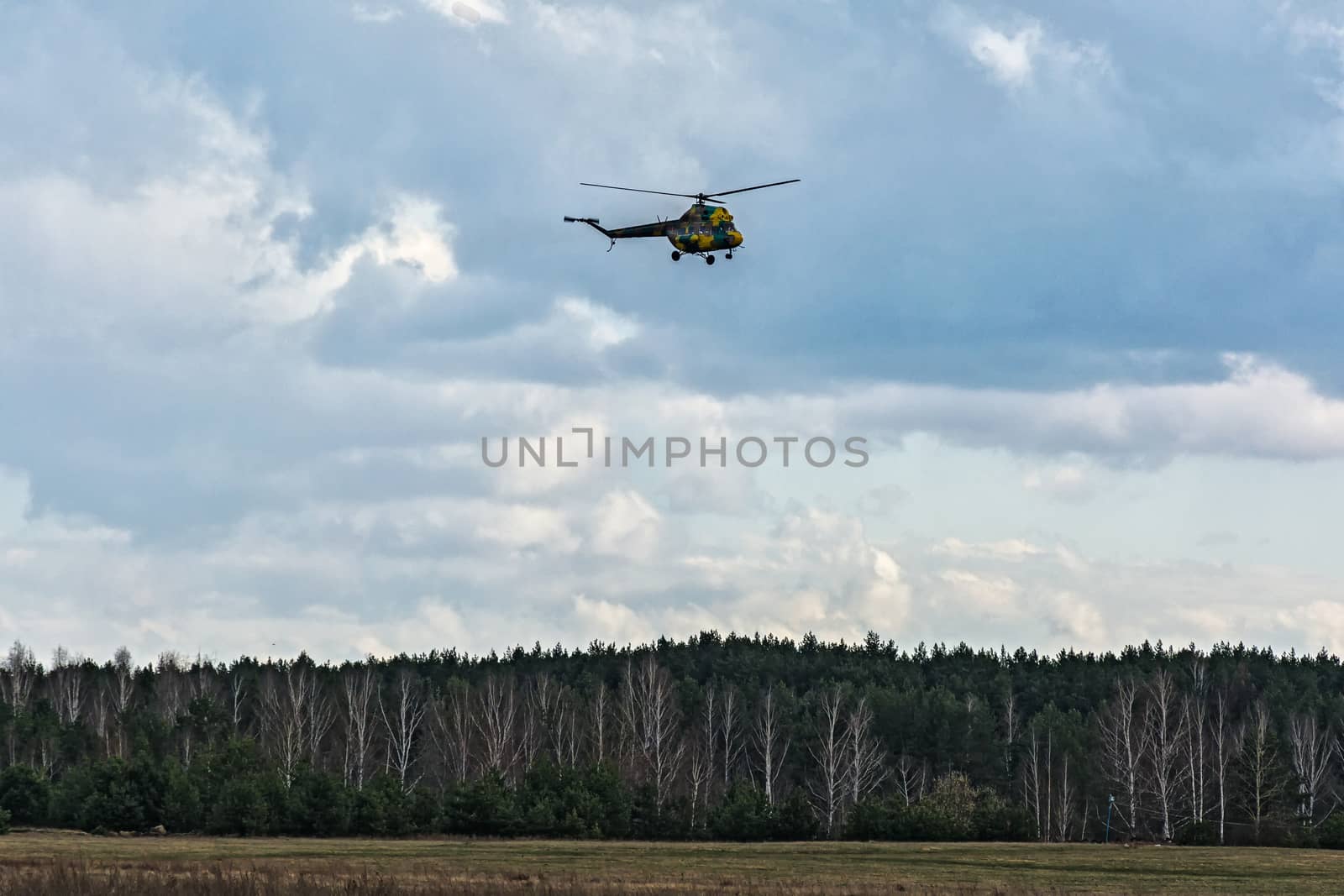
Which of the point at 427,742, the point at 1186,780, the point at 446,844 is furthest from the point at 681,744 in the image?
the point at 446,844

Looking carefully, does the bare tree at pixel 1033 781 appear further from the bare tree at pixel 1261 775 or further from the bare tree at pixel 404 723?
the bare tree at pixel 404 723

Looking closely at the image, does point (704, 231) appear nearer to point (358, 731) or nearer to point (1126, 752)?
point (1126, 752)

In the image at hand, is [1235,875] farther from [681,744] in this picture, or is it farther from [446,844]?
[681,744]

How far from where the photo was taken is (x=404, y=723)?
140m

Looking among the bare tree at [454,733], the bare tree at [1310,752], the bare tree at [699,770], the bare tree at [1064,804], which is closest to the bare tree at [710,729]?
the bare tree at [699,770]

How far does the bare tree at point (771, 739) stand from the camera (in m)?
137

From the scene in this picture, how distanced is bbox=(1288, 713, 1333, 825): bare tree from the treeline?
315 mm

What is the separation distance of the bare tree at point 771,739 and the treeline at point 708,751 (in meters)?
0.32

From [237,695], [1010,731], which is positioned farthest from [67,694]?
[1010,731]

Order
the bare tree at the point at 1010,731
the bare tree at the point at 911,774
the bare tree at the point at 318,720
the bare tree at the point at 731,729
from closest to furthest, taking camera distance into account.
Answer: the bare tree at the point at 911,774 < the bare tree at the point at 1010,731 < the bare tree at the point at 731,729 < the bare tree at the point at 318,720

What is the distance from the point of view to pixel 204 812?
3610 inches

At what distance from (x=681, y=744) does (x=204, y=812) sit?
45556mm

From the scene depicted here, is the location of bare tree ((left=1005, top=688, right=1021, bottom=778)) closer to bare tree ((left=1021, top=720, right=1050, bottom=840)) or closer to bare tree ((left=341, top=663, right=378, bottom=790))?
bare tree ((left=1021, top=720, right=1050, bottom=840))

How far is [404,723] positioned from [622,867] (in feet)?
264
